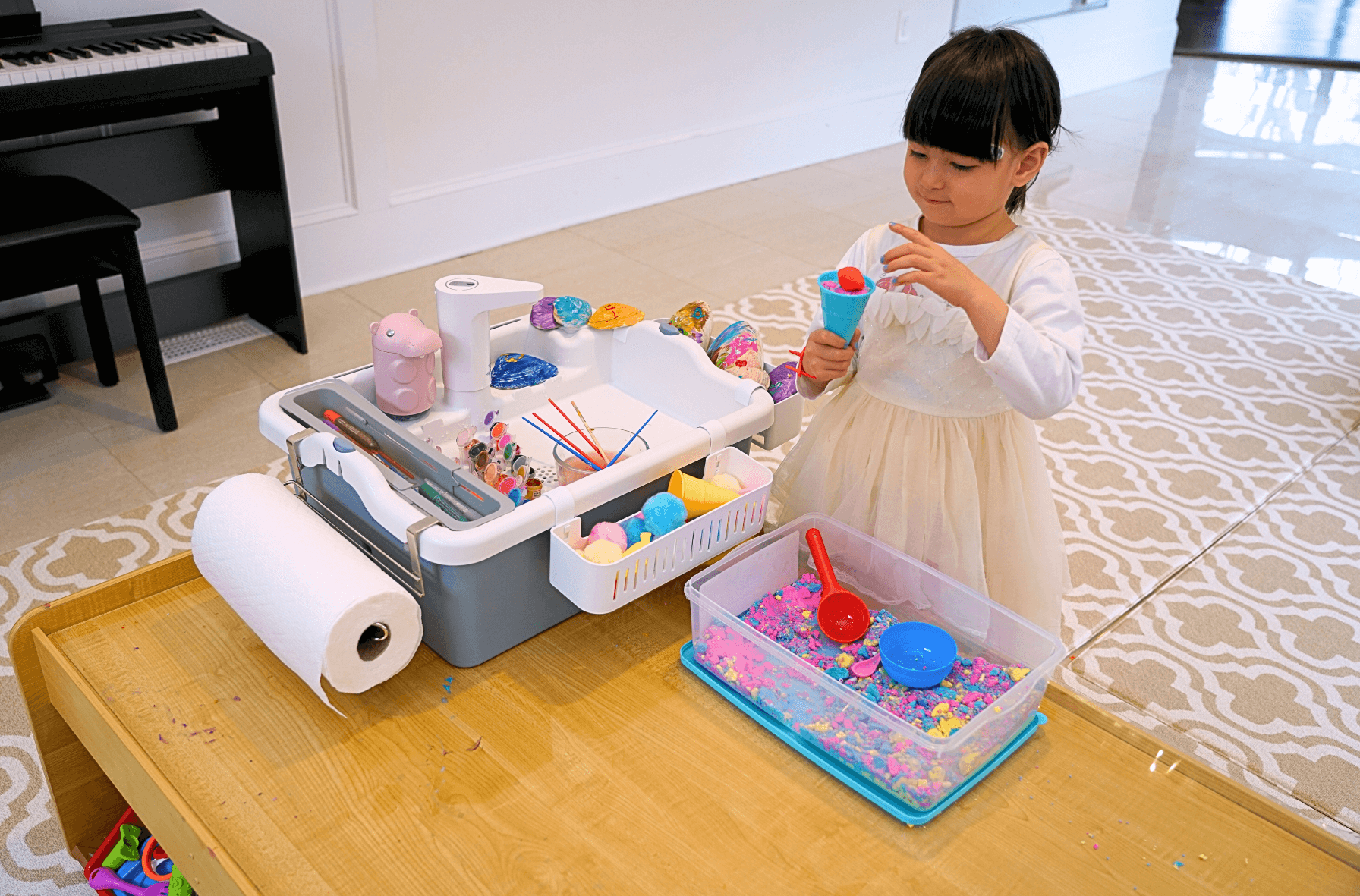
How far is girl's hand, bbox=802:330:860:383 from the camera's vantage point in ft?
3.77

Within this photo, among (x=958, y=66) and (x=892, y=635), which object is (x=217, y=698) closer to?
(x=892, y=635)

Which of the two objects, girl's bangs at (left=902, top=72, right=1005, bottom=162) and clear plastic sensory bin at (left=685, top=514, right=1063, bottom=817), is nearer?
clear plastic sensory bin at (left=685, top=514, right=1063, bottom=817)

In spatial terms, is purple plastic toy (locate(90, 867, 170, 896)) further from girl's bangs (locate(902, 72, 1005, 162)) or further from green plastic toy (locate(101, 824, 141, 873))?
girl's bangs (locate(902, 72, 1005, 162))

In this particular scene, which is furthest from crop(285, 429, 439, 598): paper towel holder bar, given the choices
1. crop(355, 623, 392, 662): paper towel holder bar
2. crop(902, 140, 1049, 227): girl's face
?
crop(902, 140, 1049, 227): girl's face

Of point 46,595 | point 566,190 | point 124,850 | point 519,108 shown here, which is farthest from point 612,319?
point 566,190

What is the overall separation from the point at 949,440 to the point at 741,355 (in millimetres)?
281

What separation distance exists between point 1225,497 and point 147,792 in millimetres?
1981

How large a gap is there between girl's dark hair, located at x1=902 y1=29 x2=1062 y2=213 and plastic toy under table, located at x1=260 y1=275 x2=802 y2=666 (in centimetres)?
35

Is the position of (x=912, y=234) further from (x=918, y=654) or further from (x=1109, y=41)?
(x=1109, y=41)

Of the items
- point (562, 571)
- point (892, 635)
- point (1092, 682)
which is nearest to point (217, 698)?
point (562, 571)

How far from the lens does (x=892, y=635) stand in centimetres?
105

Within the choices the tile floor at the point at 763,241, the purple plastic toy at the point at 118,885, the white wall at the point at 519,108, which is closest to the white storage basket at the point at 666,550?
the purple plastic toy at the point at 118,885

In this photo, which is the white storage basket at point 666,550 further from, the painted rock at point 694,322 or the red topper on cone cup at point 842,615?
the painted rock at point 694,322

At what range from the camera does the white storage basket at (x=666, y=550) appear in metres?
1.01
